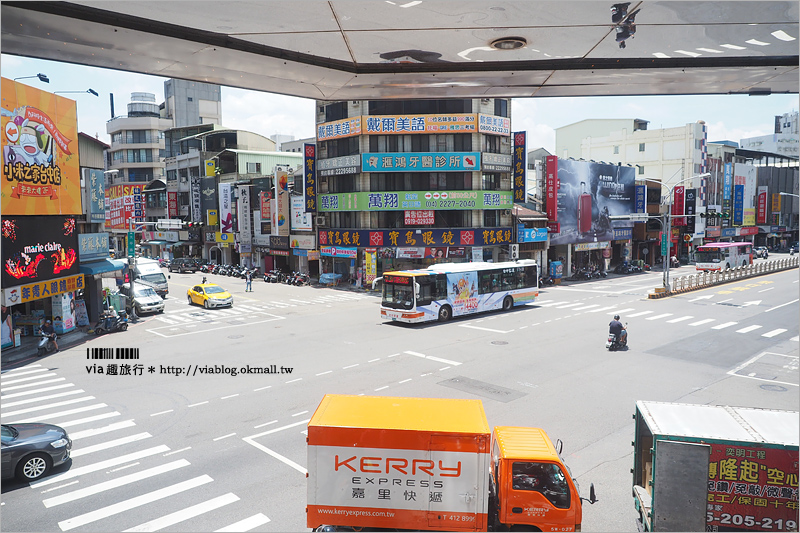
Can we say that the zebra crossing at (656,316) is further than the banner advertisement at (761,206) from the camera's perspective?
No

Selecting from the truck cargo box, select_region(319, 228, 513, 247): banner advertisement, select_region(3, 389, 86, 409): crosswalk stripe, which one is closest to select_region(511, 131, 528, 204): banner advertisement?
select_region(319, 228, 513, 247): banner advertisement

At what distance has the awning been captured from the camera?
99.1 feet

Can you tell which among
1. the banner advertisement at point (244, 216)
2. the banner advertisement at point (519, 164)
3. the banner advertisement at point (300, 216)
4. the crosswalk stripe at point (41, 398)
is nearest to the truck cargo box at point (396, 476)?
the crosswalk stripe at point (41, 398)

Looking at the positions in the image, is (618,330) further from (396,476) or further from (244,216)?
(244,216)

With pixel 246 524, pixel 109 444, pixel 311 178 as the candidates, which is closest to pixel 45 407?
pixel 109 444

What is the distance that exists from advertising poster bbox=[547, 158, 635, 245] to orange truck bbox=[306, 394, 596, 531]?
45548 mm

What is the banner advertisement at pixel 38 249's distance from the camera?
22.8m

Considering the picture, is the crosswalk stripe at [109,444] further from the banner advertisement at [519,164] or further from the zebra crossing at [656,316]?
the banner advertisement at [519,164]

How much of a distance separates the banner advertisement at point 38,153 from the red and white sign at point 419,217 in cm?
2499

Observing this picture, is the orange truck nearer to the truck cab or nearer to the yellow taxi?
the truck cab

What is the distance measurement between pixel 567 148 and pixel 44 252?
83.7 m

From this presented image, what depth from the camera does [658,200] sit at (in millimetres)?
66188

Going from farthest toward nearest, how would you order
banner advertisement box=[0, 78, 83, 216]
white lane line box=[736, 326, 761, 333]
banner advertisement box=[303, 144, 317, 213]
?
banner advertisement box=[303, 144, 317, 213]
white lane line box=[736, 326, 761, 333]
banner advertisement box=[0, 78, 83, 216]

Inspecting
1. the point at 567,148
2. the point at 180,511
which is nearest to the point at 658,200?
the point at 567,148
